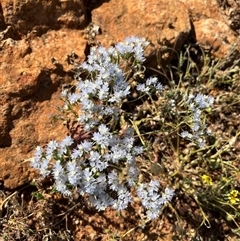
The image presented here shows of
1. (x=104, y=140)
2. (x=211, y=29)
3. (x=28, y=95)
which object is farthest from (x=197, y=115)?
(x=28, y=95)

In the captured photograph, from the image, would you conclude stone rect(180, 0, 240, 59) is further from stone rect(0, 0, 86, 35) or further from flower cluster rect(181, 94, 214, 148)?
stone rect(0, 0, 86, 35)

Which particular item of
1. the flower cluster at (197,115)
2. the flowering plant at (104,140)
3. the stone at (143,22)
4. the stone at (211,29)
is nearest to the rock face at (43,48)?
the stone at (143,22)

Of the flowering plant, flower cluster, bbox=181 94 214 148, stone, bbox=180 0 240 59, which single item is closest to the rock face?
the flowering plant

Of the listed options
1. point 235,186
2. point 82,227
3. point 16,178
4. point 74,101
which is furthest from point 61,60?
point 235,186

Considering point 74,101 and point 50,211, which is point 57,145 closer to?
point 74,101

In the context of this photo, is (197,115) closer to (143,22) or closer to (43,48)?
(143,22)
